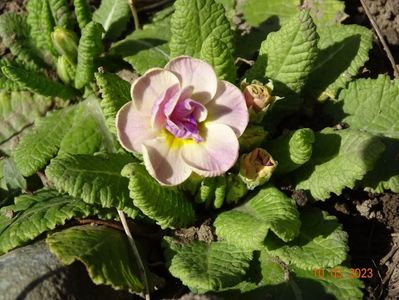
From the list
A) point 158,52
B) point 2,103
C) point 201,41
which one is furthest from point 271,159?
point 2,103

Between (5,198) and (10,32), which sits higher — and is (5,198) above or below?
below

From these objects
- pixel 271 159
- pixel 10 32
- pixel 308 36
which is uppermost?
pixel 10 32

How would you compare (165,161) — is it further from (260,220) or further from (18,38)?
(18,38)

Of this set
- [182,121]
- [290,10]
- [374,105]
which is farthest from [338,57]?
[182,121]

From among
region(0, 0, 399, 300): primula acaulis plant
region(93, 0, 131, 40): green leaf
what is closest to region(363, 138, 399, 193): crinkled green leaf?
region(0, 0, 399, 300): primula acaulis plant

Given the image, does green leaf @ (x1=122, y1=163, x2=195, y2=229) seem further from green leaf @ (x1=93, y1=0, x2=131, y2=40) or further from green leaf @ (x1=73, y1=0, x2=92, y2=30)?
green leaf @ (x1=93, y1=0, x2=131, y2=40)

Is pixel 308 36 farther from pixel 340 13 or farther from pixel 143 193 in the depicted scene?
pixel 143 193
